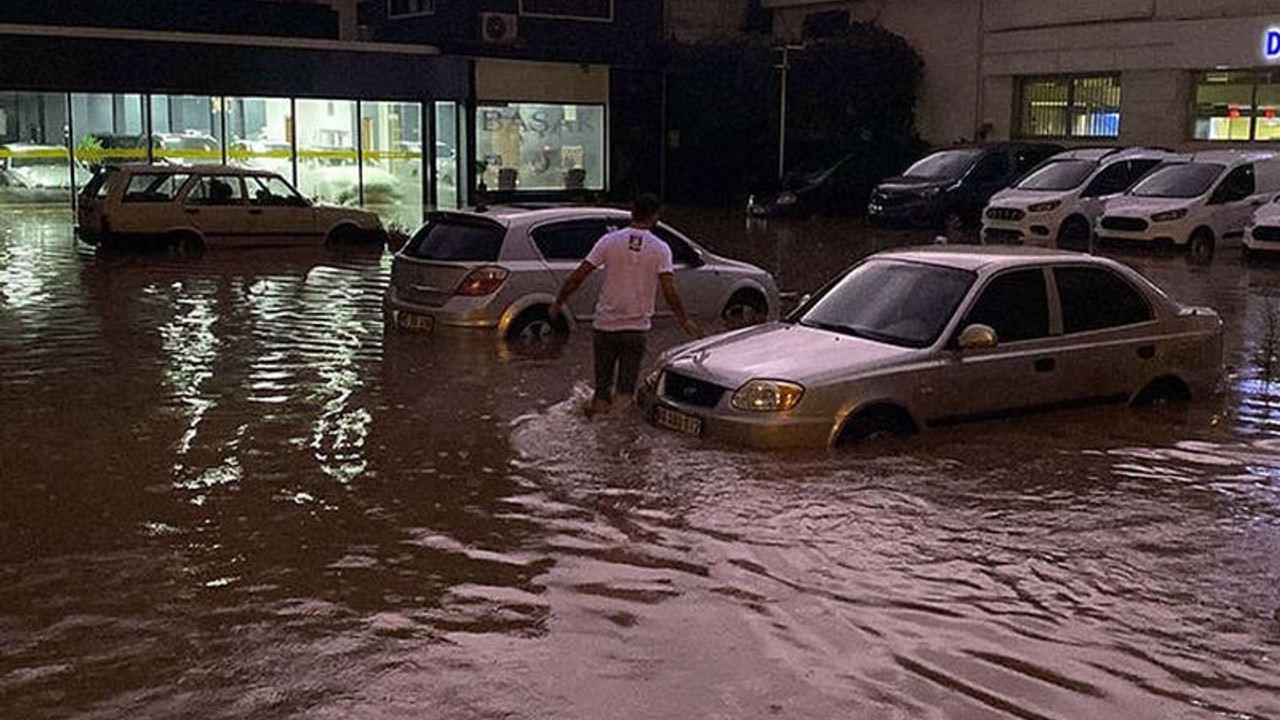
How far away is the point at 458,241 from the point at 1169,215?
594 inches

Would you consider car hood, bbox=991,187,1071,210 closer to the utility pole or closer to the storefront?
the utility pole

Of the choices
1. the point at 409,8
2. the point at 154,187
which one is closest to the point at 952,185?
the point at 154,187

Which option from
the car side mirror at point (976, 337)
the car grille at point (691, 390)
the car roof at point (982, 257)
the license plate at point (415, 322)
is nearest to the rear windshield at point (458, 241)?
the license plate at point (415, 322)

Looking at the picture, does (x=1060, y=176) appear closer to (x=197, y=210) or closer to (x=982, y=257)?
(x=197, y=210)

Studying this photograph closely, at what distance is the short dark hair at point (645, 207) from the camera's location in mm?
10383

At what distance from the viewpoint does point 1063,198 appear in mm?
26719

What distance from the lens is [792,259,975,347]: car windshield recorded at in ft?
32.3

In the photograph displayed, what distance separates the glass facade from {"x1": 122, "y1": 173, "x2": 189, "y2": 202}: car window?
22643mm

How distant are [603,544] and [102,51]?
26.5 m

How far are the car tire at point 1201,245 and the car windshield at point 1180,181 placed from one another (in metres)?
0.81

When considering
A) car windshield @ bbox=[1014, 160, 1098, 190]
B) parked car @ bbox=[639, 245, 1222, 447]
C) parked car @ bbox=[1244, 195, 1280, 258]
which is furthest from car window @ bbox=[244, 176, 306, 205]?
parked car @ bbox=[1244, 195, 1280, 258]

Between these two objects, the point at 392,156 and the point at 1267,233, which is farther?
the point at 392,156

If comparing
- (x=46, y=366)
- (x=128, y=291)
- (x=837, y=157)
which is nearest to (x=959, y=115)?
(x=837, y=157)

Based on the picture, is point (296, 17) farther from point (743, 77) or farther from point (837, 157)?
point (837, 157)
